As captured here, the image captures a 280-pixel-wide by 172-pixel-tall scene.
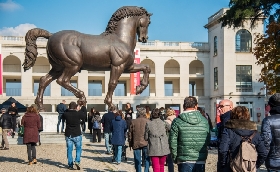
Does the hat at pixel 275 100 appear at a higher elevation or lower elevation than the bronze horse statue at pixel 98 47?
lower

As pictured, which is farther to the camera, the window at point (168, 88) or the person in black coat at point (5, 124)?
the window at point (168, 88)

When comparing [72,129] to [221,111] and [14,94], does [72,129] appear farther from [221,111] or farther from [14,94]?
[14,94]

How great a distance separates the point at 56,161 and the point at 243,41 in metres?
39.5

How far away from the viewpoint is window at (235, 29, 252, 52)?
156ft

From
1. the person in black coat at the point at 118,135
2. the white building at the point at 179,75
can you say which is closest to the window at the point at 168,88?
the white building at the point at 179,75

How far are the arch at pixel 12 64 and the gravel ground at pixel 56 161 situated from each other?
116 ft

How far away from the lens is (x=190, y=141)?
5520 mm

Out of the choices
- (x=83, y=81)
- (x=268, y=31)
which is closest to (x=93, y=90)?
(x=83, y=81)

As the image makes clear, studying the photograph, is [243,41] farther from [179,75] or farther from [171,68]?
[171,68]

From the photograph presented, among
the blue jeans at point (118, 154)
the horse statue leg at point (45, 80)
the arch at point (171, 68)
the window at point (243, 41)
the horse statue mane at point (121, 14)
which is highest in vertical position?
the window at point (243, 41)

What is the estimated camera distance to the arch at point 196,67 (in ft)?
175

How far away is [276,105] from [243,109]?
0.63 m

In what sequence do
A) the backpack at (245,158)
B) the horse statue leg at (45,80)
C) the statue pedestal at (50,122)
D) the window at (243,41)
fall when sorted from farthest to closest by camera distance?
the window at (243,41), the statue pedestal at (50,122), the horse statue leg at (45,80), the backpack at (245,158)

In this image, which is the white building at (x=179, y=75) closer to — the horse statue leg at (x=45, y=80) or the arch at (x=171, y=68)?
the arch at (x=171, y=68)
